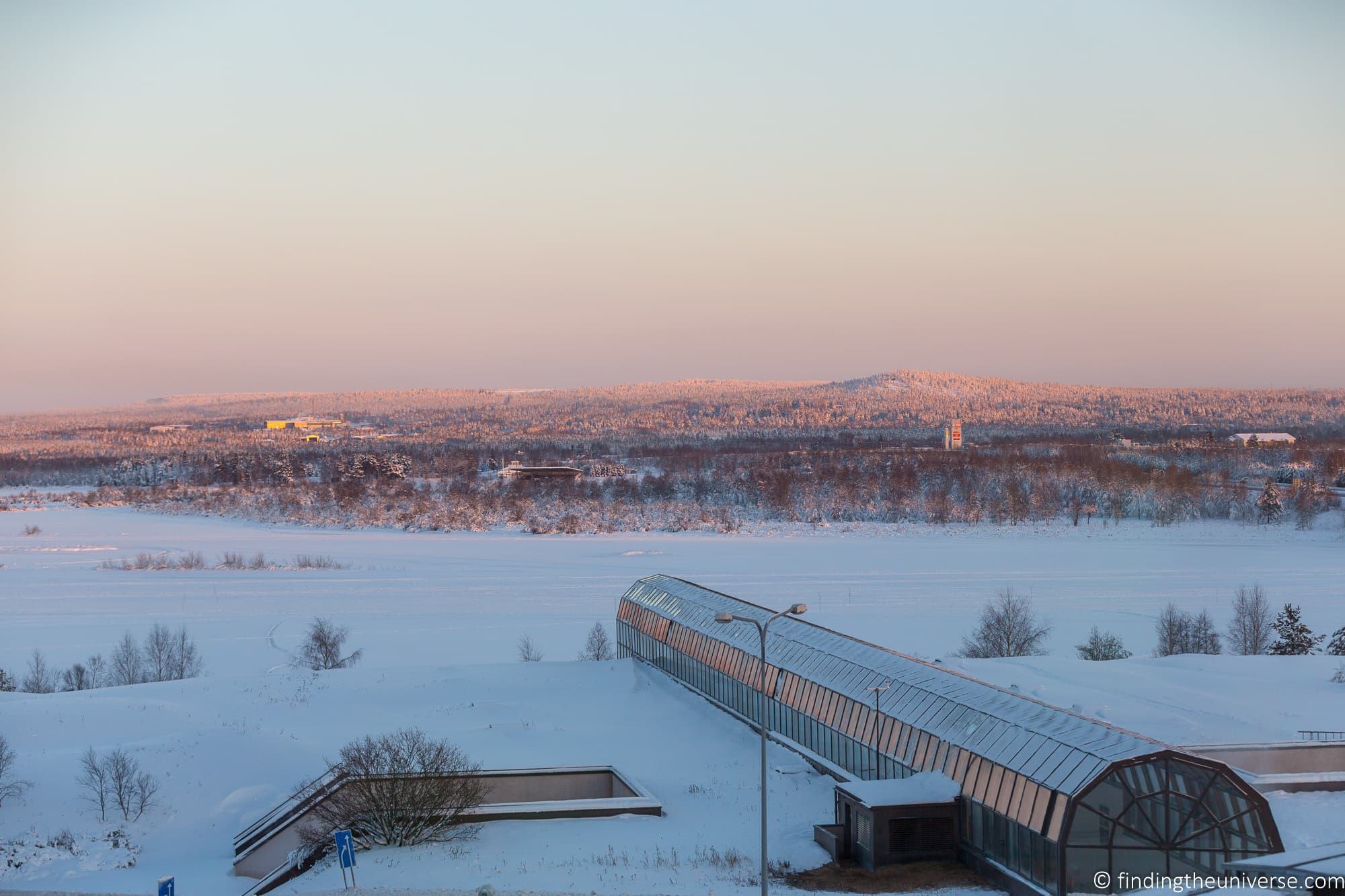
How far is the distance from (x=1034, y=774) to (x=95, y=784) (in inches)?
957

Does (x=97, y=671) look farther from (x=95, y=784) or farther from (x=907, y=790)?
(x=907, y=790)

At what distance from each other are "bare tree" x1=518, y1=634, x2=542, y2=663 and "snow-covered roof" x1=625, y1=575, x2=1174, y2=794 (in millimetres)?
12084

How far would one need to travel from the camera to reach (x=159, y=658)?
154 feet

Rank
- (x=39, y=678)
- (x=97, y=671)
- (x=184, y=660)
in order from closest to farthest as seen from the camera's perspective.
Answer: (x=39, y=678), (x=97, y=671), (x=184, y=660)

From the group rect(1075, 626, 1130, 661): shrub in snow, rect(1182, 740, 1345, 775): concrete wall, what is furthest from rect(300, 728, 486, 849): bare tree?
rect(1075, 626, 1130, 661): shrub in snow

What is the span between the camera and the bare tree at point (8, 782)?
2906cm

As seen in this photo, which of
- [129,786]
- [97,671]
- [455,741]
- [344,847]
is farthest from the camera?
[97,671]

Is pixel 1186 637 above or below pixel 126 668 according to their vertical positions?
below

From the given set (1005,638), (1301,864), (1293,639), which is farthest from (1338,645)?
(1301,864)

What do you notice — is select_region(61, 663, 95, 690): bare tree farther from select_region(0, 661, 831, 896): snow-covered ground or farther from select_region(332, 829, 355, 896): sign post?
select_region(332, 829, 355, 896): sign post

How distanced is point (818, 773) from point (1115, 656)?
78.2 ft

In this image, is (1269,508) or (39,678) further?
(1269,508)

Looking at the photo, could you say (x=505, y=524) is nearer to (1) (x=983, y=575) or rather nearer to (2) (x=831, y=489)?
(2) (x=831, y=489)

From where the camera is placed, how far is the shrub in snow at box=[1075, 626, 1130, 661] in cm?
4634
